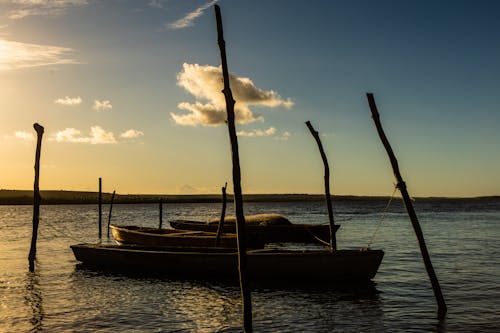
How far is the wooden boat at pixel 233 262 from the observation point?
18.4 metres

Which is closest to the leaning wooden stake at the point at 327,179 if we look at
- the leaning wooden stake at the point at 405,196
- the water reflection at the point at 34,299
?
the leaning wooden stake at the point at 405,196

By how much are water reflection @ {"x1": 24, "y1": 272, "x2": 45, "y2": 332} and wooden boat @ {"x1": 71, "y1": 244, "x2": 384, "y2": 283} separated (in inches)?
109

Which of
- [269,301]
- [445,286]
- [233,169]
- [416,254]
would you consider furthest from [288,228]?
[233,169]

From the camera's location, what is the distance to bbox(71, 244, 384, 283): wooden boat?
18.4m

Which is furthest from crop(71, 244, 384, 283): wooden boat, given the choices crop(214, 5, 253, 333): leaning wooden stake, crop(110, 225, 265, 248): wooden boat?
crop(214, 5, 253, 333): leaning wooden stake

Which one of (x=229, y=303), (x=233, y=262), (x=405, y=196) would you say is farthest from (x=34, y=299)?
(x=405, y=196)

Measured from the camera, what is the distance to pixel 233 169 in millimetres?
9781

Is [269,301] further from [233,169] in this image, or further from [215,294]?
Result: [233,169]

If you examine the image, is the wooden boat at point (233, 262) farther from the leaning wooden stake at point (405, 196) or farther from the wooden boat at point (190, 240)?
the leaning wooden stake at point (405, 196)

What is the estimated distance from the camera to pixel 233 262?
65.3 feet

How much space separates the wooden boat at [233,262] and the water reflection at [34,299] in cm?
276

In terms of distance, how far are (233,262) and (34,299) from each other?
710 cm

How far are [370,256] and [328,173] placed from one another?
16.7 feet

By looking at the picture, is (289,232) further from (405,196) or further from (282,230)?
(405,196)
